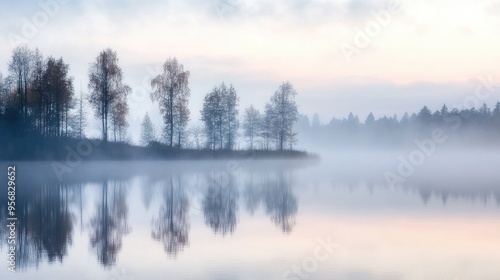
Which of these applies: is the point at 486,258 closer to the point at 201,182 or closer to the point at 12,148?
the point at 201,182

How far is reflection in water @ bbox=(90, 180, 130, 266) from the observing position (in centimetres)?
1575

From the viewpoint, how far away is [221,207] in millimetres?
26203

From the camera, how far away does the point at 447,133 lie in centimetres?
17700

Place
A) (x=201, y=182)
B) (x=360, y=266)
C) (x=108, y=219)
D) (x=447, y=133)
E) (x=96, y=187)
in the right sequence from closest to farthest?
1. (x=360, y=266)
2. (x=108, y=219)
3. (x=96, y=187)
4. (x=201, y=182)
5. (x=447, y=133)

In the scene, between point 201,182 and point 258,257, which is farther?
point 201,182

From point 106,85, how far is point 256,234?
53497mm

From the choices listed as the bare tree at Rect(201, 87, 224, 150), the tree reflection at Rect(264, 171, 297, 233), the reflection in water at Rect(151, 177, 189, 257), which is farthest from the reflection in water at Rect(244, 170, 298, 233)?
the bare tree at Rect(201, 87, 224, 150)

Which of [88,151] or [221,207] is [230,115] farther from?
[221,207]

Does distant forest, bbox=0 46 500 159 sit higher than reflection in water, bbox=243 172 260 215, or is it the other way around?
distant forest, bbox=0 46 500 159

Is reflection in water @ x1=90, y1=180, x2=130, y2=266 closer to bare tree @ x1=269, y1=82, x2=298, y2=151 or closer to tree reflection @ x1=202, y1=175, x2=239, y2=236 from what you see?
tree reflection @ x1=202, y1=175, x2=239, y2=236

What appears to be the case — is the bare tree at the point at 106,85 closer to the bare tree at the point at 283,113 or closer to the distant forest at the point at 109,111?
the distant forest at the point at 109,111

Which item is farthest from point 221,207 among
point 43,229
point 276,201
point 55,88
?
point 55,88

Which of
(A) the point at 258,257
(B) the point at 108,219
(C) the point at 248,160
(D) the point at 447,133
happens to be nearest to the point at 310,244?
(A) the point at 258,257

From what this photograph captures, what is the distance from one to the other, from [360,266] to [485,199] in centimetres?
1704
